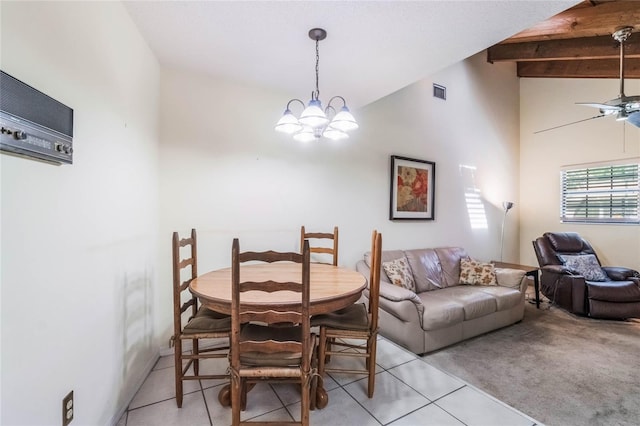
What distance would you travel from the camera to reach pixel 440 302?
2.82 meters

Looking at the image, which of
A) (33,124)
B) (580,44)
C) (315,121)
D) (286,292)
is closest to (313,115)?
(315,121)

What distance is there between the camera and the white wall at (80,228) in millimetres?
990

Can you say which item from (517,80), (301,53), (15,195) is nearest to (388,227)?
(301,53)

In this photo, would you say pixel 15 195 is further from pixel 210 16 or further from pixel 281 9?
pixel 281 9

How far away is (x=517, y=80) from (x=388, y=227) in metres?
4.22

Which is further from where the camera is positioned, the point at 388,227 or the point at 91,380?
the point at 388,227

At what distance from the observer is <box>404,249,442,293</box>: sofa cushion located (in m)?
3.38

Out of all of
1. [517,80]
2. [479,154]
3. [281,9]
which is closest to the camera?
[281,9]

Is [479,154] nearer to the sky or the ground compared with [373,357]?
nearer to the sky

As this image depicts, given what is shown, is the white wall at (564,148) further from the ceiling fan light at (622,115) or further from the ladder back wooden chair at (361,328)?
the ladder back wooden chair at (361,328)

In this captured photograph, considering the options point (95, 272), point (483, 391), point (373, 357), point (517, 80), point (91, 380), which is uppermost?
point (517, 80)

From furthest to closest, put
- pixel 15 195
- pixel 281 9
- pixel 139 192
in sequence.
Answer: pixel 139 192, pixel 281 9, pixel 15 195

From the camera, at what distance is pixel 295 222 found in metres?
3.04

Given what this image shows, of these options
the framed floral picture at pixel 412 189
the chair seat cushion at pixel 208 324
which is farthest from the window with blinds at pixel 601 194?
the chair seat cushion at pixel 208 324
